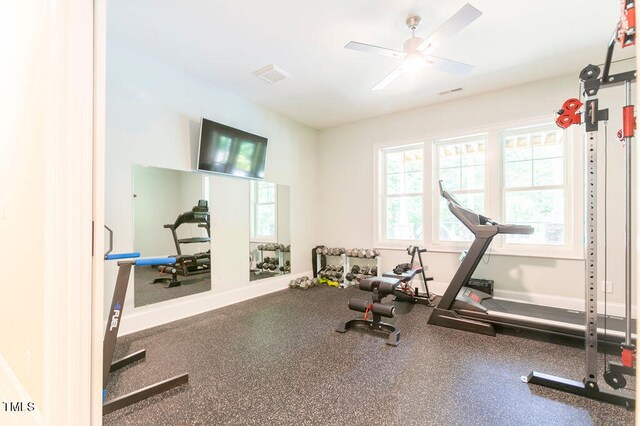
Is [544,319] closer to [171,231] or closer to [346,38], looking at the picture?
[346,38]

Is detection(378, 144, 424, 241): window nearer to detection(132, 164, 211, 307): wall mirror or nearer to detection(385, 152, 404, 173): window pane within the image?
detection(385, 152, 404, 173): window pane

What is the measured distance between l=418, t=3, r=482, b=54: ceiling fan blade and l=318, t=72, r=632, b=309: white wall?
236 cm

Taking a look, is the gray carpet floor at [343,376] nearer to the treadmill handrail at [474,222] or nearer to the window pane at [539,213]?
the treadmill handrail at [474,222]

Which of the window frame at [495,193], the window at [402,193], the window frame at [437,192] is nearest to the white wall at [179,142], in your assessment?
the window at [402,193]

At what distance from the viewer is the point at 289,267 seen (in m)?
5.10

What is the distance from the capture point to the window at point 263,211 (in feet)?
14.7

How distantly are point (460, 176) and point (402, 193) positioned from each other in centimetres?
98

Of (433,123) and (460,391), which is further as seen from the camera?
(433,123)

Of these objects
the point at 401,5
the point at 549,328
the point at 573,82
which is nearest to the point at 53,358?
the point at 401,5

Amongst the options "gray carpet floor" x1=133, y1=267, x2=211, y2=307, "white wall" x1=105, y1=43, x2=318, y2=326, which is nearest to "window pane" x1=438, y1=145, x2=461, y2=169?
"white wall" x1=105, y1=43, x2=318, y2=326

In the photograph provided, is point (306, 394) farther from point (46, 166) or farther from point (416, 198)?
point (416, 198)

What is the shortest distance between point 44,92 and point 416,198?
4.72 meters

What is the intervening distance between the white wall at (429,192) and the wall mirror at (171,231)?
107 inches

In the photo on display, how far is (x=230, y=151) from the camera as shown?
3955mm
